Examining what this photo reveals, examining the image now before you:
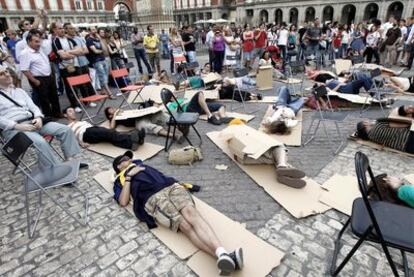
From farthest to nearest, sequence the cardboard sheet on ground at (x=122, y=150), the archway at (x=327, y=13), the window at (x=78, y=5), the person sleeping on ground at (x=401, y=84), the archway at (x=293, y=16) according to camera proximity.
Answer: the window at (x=78, y=5) < the archway at (x=293, y=16) < the archway at (x=327, y=13) < the person sleeping on ground at (x=401, y=84) < the cardboard sheet on ground at (x=122, y=150)

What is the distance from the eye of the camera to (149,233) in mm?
2764

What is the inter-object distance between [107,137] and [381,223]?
4.11 m

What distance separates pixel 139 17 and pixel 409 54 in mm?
14043

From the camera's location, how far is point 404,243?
1.78 metres

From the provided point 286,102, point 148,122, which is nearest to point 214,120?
point 148,122

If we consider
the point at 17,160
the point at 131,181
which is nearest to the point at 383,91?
the point at 131,181

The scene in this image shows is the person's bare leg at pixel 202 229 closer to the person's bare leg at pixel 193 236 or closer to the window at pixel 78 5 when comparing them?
the person's bare leg at pixel 193 236

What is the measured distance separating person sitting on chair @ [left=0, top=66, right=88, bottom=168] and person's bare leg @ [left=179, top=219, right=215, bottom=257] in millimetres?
1970

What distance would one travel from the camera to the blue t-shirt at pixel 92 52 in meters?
7.48

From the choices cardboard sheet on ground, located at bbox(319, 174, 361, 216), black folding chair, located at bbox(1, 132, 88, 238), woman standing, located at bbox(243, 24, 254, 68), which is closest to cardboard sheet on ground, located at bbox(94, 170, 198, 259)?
black folding chair, located at bbox(1, 132, 88, 238)

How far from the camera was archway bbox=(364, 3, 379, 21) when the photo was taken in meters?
36.6

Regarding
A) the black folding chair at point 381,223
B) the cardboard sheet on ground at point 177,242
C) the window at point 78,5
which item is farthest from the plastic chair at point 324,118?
the window at point 78,5

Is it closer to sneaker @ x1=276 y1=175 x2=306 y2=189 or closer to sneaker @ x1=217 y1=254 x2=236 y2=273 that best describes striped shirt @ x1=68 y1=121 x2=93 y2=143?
sneaker @ x1=276 y1=175 x2=306 y2=189

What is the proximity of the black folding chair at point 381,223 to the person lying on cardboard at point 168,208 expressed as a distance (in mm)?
925
